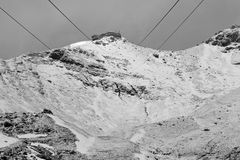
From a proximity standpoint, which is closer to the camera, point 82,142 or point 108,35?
point 82,142

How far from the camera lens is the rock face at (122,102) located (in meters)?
41.4

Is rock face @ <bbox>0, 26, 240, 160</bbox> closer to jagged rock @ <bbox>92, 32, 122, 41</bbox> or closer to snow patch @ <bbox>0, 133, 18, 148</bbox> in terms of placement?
snow patch @ <bbox>0, 133, 18, 148</bbox>

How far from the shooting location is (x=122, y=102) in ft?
282

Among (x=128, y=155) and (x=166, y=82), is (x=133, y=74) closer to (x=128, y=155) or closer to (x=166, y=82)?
(x=166, y=82)

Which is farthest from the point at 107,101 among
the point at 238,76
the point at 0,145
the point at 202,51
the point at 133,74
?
the point at 202,51

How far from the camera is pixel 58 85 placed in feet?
274

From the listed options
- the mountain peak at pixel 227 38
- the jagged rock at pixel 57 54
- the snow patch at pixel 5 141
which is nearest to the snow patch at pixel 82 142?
the snow patch at pixel 5 141

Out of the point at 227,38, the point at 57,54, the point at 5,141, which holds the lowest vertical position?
the point at 5,141

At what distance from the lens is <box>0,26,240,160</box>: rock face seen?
41375 millimetres

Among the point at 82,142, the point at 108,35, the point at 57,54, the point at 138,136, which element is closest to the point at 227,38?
the point at 108,35

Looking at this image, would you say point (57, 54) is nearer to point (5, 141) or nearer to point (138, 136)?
point (138, 136)

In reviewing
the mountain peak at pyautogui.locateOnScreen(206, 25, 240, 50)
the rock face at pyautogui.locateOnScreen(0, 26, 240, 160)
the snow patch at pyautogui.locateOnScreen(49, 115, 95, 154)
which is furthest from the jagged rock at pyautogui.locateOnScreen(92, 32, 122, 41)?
the snow patch at pyautogui.locateOnScreen(49, 115, 95, 154)

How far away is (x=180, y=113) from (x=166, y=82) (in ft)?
85.2

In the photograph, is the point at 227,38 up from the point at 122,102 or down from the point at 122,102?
up
